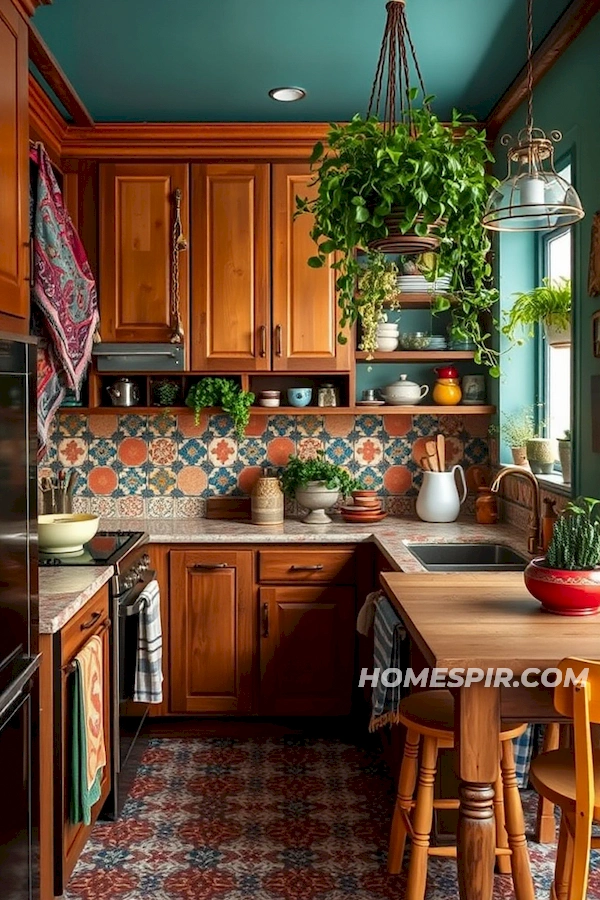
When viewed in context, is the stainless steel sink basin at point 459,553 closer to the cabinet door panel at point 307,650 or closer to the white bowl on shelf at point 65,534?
the cabinet door panel at point 307,650

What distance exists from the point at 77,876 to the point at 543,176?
243 centimetres

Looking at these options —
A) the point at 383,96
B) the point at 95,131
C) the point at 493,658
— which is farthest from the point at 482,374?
the point at 493,658

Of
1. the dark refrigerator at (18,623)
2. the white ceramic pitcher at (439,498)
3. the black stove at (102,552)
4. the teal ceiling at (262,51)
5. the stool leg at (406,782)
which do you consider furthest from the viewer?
the white ceramic pitcher at (439,498)

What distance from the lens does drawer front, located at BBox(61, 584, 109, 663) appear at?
2.56 meters

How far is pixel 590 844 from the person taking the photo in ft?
6.34

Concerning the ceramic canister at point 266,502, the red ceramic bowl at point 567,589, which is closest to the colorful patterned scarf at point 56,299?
the ceramic canister at point 266,502

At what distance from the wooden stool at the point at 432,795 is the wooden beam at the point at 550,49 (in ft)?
7.16

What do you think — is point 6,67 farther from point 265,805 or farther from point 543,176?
point 265,805

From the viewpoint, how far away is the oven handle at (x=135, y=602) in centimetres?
322

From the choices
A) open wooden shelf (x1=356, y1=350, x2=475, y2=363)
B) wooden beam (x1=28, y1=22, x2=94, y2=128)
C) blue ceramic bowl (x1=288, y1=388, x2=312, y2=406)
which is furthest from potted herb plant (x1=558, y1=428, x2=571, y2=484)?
wooden beam (x1=28, y1=22, x2=94, y2=128)

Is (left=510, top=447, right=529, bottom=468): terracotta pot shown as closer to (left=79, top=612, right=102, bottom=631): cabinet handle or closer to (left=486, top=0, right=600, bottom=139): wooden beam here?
(left=486, top=0, right=600, bottom=139): wooden beam

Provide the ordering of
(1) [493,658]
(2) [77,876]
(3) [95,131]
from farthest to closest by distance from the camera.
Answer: (3) [95,131] < (2) [77,876] < (1) [493,658]

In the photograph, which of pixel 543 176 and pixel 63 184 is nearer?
pixel 543 176

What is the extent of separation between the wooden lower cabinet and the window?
2210 mm
